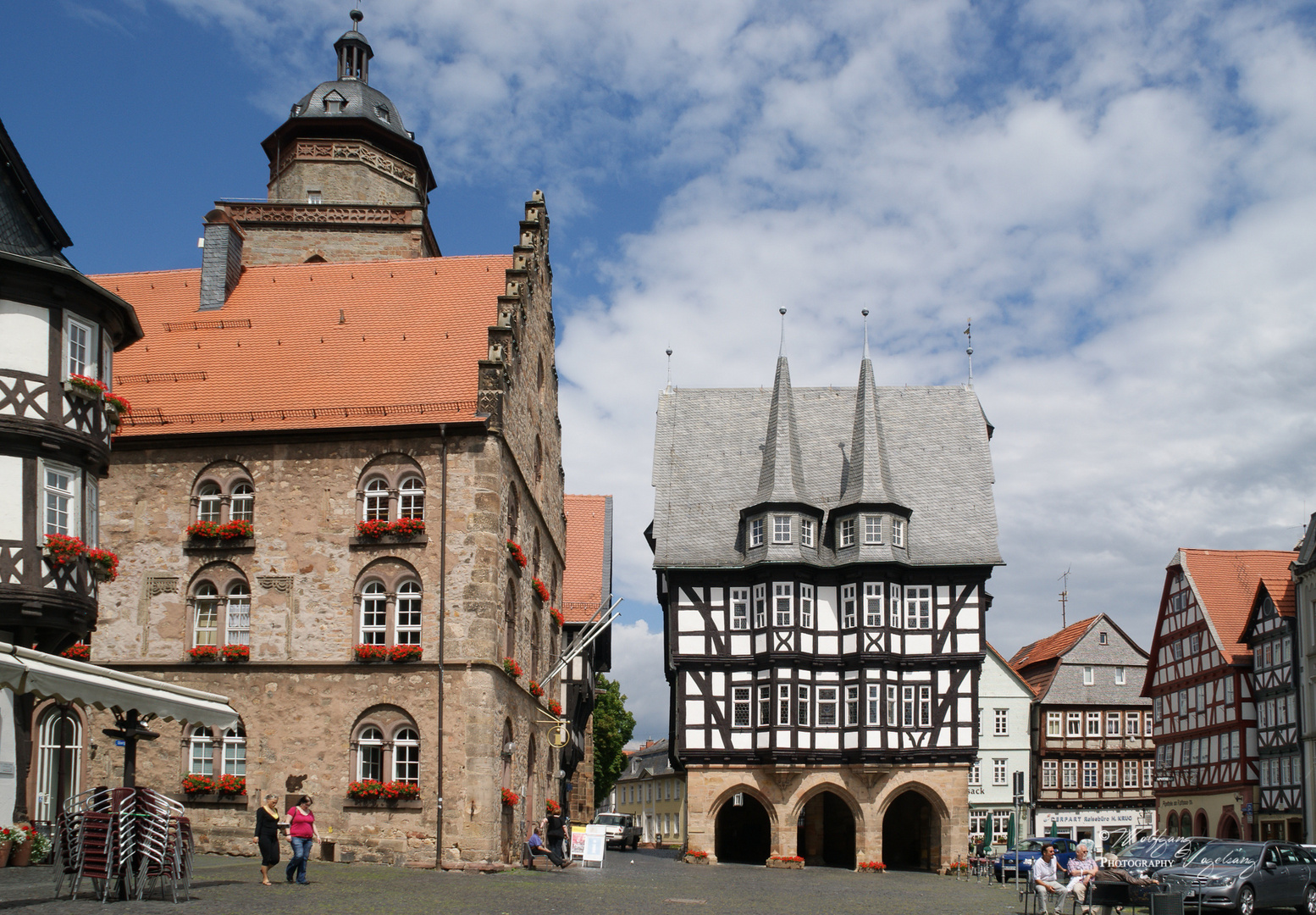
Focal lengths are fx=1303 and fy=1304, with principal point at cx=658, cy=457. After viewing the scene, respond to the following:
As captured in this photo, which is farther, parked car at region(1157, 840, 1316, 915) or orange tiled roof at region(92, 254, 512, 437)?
orange tiled roof at region(92, 254, 512, 437)

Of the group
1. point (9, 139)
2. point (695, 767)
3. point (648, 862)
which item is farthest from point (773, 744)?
point (9, 139)

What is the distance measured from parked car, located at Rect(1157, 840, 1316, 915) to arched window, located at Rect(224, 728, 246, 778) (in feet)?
57.1

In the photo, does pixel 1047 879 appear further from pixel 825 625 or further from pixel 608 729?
pixel 608 729

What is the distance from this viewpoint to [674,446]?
45.3 m

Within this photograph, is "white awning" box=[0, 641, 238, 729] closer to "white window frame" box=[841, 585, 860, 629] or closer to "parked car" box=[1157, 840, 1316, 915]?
"parked car" box=[1157, 840, 1316, 915]

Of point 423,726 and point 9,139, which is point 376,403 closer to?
point 423,726

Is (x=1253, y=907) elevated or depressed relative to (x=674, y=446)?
depressed

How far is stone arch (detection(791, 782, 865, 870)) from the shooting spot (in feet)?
Result: 144

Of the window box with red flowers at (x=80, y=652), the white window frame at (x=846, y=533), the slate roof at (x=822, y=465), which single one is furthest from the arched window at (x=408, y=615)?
the white window frame at (x=846, y=533)

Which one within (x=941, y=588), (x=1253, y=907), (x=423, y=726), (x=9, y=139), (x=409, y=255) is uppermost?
(x=409, y=255)

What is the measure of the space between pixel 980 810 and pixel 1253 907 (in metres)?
34.8

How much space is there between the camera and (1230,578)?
51.9 meters

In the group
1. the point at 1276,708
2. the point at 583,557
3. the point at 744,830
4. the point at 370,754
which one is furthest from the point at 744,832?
the point at 370,754

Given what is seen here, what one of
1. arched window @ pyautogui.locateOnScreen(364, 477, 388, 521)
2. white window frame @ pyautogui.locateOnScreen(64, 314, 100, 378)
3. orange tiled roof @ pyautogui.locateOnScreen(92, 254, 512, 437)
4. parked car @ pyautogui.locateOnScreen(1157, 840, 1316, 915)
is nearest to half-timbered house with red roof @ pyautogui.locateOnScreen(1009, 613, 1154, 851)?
parked car @ pyautogui.locateOnScreen(1157, 840, 1316, 915)
